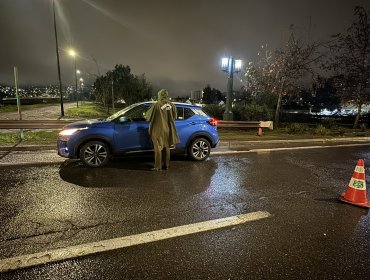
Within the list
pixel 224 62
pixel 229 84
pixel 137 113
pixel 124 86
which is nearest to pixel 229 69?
pixel 224 62

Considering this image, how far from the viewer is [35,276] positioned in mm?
2768

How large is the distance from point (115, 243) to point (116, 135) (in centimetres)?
407

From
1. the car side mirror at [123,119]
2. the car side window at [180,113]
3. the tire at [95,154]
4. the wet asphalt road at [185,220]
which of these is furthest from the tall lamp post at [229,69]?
the tire at [95,154]

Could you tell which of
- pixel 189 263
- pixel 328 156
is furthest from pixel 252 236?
pixel 328 156

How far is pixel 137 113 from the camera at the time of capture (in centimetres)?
747

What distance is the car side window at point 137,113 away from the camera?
290 inches

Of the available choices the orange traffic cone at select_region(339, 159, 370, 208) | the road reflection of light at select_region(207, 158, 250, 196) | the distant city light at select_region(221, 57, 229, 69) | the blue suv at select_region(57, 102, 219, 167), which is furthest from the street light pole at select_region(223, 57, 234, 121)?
the orange traffic cone at select_region(339, 159, 370, 208)

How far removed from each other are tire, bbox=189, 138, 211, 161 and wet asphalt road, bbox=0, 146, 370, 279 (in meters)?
0.77

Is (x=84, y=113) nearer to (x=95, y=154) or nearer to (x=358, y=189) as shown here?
(x=95, y=154)

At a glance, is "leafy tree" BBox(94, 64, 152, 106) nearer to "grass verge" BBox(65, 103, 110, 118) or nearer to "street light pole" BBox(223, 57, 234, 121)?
"grass verge" BBox(65, 103, 110, 118)

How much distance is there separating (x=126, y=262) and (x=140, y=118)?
15.8 ft

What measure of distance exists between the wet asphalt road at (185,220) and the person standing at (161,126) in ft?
1.89

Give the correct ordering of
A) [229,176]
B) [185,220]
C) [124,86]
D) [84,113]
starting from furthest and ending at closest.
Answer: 1. [124,86]
2. [84,113]
3. [229,176]
4. [185,220]

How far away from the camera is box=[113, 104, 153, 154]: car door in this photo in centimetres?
718
